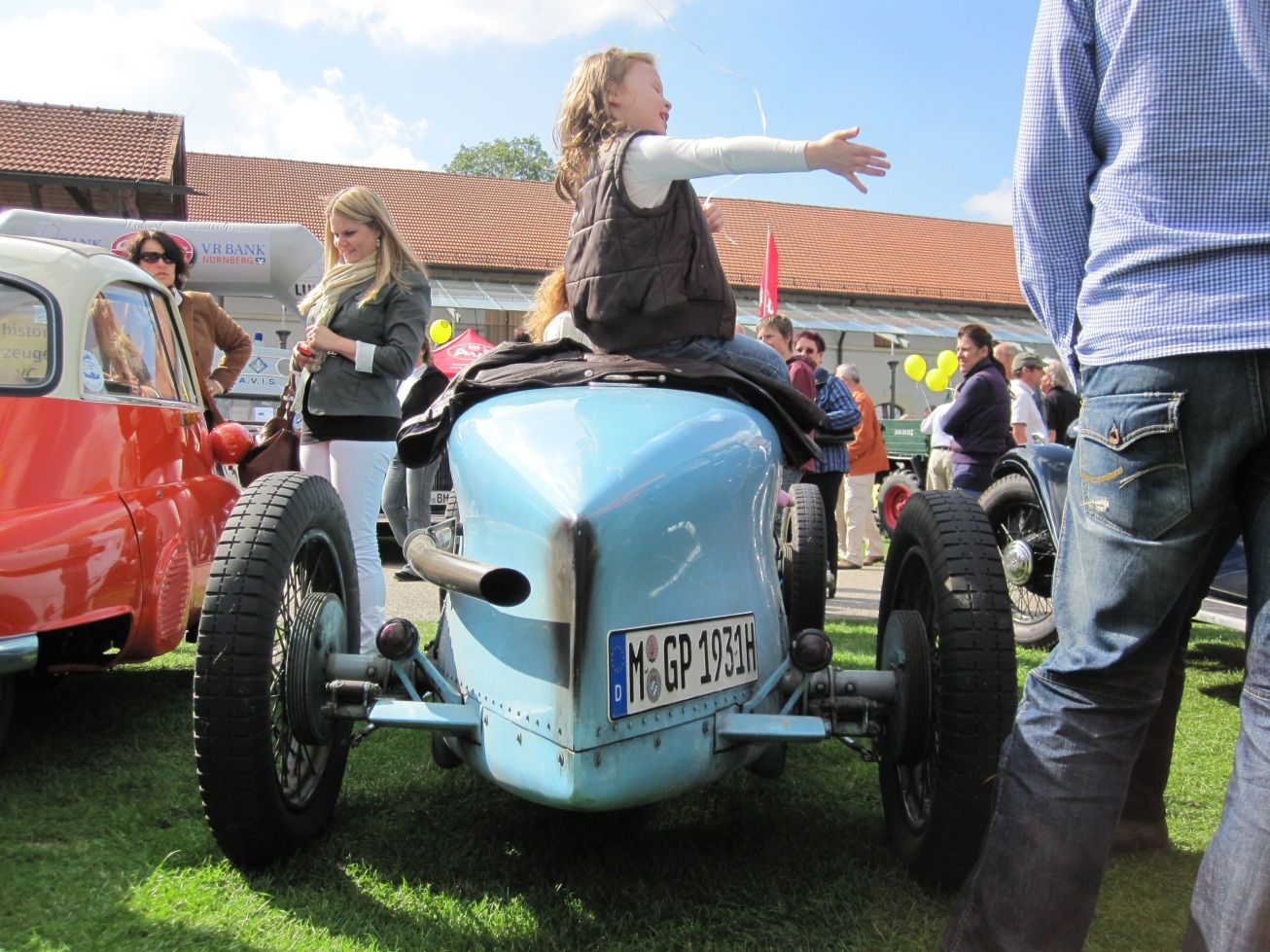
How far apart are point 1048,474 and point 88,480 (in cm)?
365

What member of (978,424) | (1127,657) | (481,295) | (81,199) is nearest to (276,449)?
(1127,657)

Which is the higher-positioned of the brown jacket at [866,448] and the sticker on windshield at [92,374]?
the sticker on windshield at [92,374]

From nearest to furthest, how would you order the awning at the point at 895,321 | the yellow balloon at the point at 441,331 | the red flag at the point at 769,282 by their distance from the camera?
the red flag at the point at 769,282
the yellow balloon at the point at 441,331
the awning at the point at 895,321

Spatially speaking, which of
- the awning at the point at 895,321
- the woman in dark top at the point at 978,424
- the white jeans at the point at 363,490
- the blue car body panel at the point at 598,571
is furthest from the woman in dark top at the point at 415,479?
the awning at the point at 895,321

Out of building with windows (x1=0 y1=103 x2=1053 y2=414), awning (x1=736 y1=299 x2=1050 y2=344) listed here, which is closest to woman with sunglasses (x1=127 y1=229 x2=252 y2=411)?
building with windows (x1=0 y1=103 x2=1053 y2=414)

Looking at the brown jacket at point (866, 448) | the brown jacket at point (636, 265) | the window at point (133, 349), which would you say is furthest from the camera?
the brown jacket at point (866, 448)

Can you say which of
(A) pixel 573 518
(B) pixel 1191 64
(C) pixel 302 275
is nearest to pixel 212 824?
(A) pixel 573 518

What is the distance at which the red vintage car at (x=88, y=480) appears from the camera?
2723 millimetres

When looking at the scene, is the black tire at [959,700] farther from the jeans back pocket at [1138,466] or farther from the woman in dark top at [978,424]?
the woman in dark top at [978,424]

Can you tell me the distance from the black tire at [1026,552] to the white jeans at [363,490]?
8.98ft

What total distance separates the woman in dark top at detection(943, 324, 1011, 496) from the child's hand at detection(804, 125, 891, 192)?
15.6 feet

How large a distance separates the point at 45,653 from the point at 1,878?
83cm

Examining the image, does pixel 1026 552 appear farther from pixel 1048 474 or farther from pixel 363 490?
pixel 363 490

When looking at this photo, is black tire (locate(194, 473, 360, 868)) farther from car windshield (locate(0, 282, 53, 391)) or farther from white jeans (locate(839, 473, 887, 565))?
white jeans (locate(839, 473, 887, 565))
